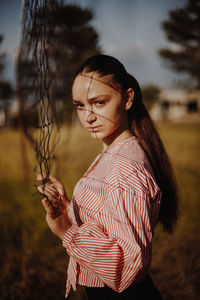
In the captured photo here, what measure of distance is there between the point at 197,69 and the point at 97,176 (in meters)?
10.8

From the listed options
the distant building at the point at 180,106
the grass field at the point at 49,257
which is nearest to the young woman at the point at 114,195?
the grass field at the point at 49,257

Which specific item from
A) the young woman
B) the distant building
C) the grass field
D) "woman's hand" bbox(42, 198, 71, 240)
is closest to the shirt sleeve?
the young woman

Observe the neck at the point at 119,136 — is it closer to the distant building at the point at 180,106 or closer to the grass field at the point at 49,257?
the grass field at the point at 49,257

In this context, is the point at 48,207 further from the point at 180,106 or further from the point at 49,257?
the point at 180,106

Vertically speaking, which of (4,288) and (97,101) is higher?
(97,101)

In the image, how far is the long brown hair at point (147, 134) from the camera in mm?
912

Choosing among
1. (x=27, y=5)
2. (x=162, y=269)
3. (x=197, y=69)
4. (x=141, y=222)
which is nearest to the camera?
(x=141, y=222)

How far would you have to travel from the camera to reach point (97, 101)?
86cm

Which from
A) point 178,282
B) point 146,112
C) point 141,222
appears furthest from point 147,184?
point 178,282

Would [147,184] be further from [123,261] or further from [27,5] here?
[27,5]

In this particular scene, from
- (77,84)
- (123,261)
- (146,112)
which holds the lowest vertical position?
(123,261)

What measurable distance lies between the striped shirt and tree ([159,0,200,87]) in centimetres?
847

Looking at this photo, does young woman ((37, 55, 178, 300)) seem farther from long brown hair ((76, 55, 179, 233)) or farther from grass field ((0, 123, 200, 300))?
grass field ((0, 123, 200, 300))

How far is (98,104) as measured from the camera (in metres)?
0.87
